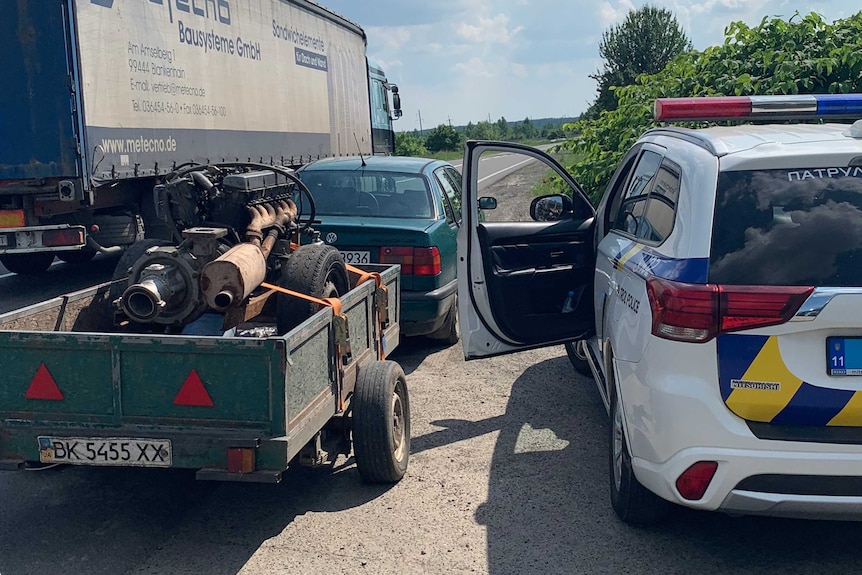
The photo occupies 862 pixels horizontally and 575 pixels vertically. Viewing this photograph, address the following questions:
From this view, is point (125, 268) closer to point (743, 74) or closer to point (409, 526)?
point (409, 526)

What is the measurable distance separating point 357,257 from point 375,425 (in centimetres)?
270

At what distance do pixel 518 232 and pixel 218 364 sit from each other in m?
2.52

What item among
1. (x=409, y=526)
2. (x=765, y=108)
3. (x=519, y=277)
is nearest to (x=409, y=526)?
(x=409, y=526)

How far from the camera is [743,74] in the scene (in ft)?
31.9

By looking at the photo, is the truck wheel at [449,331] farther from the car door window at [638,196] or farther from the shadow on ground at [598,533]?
the car door window at [638,196]

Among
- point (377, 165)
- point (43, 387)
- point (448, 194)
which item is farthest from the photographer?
point (448, 194)

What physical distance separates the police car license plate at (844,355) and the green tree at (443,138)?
68669 millimetres

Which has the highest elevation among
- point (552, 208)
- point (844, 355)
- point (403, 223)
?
point (552, 208)

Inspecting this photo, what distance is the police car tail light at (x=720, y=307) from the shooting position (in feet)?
11.2

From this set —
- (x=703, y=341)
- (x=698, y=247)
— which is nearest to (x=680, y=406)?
(x=703, y=341)

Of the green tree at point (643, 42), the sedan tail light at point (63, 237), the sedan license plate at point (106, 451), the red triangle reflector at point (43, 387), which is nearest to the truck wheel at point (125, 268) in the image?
the red triangle reflector at point (43, 387)

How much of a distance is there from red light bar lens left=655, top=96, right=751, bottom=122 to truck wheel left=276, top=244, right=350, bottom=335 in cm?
201

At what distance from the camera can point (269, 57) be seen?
13.7 meters

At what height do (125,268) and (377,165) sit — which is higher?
(377,165)
